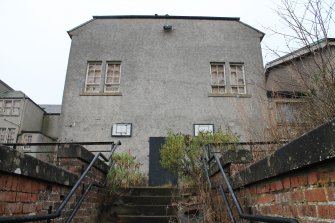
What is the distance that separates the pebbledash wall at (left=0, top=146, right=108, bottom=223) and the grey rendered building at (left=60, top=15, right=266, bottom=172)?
721 cm

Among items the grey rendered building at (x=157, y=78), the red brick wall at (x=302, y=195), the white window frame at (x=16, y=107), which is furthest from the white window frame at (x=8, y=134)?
the red brick wall at (x=302, y=195)

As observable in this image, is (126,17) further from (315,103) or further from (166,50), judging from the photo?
(315,103)

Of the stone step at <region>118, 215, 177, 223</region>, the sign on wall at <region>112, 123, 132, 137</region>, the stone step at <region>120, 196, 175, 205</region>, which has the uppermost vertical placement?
the sign on wall at <region>112, 123, 132, 137</region>

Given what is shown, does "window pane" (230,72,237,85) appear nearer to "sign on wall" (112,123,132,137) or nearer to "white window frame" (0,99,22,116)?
"sign on wall" (112,123,132,137)

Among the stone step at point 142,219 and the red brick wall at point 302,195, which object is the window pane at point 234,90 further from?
the red brick wall at point 302,195

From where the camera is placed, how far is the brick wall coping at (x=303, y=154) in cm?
137

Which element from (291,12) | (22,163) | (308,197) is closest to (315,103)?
(291,12)

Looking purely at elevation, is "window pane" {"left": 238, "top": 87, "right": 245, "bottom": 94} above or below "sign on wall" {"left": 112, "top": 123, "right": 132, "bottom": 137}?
above

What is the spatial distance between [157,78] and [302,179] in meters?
11.2

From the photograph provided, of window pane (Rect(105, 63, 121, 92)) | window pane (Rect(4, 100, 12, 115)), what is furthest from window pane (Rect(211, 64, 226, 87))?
window pane (Rect(4, 100, 12, 115))

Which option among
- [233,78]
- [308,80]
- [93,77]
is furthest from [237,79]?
[308,80]

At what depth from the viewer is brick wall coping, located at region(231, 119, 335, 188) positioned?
137cm

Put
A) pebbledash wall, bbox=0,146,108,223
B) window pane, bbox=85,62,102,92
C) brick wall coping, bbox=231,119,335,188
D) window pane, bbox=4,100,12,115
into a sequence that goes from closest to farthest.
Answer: brick wall coping, bbox=231,119,335,188 → pebbledash wall, bbox=0,146,108,223 → window pane, bbox=85,62,102,92 → window pane, bbox=4,100,12,115

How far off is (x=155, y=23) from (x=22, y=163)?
1280 centimetres
